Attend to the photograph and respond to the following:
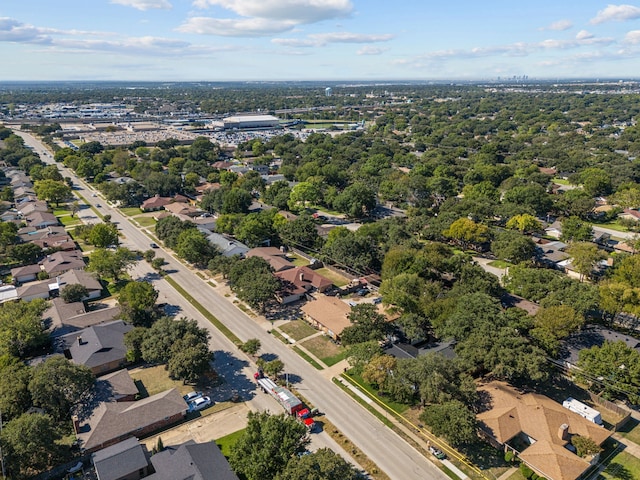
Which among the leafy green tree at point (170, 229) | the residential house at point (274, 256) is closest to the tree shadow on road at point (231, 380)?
the residential house at point (274, 256)

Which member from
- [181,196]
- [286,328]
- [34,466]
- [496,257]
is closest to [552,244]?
[496,257]

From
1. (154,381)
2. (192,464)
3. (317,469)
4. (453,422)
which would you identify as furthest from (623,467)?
(154,381)

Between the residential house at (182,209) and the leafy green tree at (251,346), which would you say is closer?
the leafy green tree at (251,346)

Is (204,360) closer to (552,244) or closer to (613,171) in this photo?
(552,244)

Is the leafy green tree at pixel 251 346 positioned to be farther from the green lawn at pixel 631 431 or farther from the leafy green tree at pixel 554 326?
the green lawn at pixel 631 431

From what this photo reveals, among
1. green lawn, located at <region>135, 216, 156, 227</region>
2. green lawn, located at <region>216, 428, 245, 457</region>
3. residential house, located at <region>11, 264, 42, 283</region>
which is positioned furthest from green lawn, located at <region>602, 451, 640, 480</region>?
green lawn, located at <region>135, 216, 156, 227</region>
